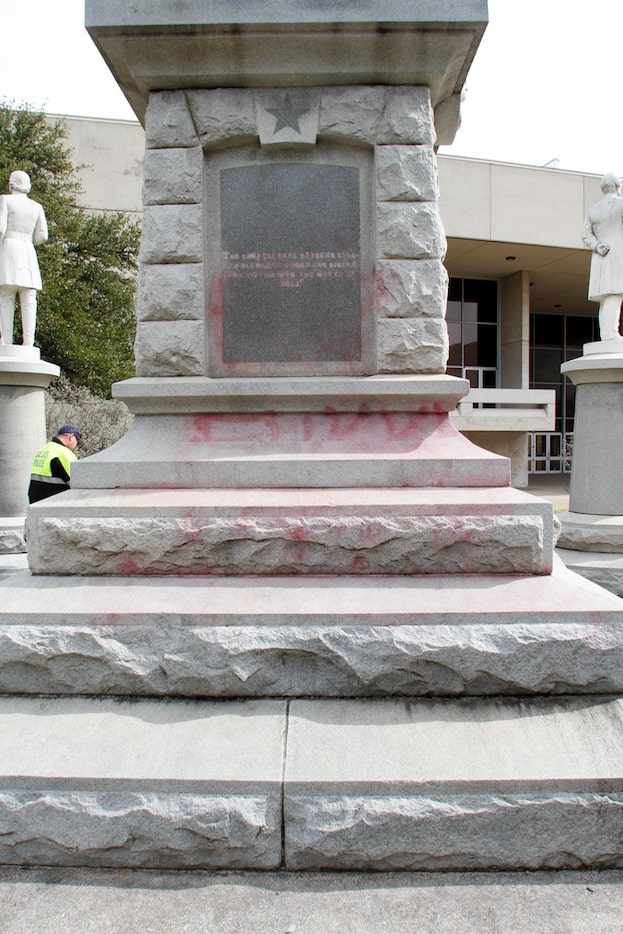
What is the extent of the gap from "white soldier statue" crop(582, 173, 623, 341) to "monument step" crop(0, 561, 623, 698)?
633 centimetres

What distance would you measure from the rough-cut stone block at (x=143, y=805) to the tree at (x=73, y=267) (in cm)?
1464

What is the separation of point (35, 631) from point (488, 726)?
204 centimetres

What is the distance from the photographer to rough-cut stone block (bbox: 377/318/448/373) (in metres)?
3.91

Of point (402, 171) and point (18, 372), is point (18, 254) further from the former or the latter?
point (402, 171)

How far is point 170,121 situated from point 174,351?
138cm

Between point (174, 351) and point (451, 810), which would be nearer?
point (451, 810)

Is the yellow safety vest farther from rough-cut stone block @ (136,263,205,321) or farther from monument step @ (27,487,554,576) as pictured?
monument step @ (27,487,554,576)

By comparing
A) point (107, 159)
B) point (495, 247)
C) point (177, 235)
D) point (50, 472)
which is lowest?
point (50, 472)

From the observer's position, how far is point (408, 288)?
12.9 feet

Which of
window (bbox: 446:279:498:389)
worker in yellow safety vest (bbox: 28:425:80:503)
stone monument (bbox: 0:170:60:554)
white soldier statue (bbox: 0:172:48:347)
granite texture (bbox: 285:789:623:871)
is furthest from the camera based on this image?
window (bbox: 446:279:498:389)

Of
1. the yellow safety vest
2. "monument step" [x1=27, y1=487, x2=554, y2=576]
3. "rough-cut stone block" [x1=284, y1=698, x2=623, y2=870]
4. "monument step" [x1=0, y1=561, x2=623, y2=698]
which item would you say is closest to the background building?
the yellow safety vest

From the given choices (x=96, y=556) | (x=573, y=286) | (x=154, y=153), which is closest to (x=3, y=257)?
(x=154, y=153)

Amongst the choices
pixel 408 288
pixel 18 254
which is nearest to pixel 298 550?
pixel 408 288

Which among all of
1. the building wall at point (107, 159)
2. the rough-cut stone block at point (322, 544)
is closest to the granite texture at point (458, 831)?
the rough-cut stone block at point (322, 544)
